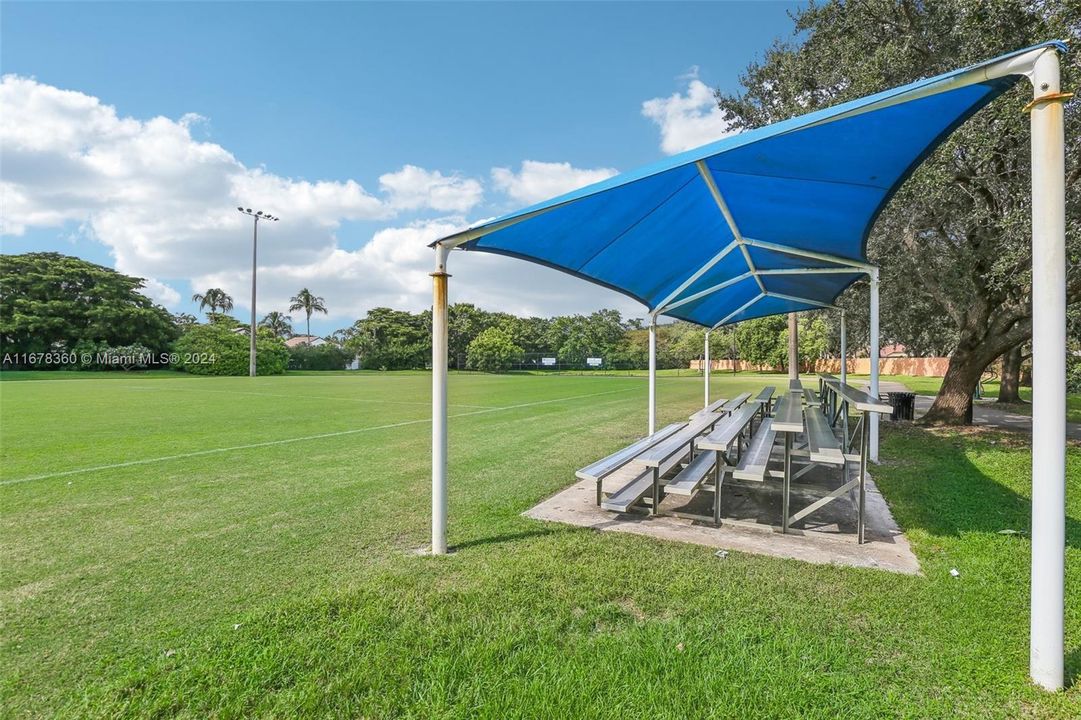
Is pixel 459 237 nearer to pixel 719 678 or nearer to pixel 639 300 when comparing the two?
pixel 719 678

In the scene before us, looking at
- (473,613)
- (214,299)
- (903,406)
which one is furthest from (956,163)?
(214,299)

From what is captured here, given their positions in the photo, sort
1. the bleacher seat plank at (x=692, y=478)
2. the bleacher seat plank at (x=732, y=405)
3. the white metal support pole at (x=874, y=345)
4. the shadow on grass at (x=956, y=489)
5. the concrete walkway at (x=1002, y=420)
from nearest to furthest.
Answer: the bleacher seat plank at (x=692, y=478) < the shadow on grass at (x=956, y=489) < the white metal support pole at (x=874, y=345) < the bleacher seat plank at (x=732, y=405) < the concrete walkway at (x=1002, y=420)

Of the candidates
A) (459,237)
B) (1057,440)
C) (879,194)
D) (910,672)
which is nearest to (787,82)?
(879,194)

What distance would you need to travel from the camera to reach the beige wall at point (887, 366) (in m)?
51.0

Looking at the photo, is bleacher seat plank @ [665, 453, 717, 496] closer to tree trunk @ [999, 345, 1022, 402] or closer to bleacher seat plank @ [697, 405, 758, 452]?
bleacher seat plank @ [697, 405, 758, 452]

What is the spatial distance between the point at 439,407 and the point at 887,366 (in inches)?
2672

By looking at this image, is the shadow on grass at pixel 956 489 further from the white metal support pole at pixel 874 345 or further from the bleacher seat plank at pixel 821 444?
the bleacher seat plank at pixel 821 444

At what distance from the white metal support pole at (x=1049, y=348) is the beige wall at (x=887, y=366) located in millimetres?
51307

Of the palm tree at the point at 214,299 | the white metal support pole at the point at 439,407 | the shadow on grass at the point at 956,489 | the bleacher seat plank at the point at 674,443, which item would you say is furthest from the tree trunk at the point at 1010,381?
the palm tree at the point at 214,299

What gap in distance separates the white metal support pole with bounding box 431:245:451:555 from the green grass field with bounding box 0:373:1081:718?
0.24 metres

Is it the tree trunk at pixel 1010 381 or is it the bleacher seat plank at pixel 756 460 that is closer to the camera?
the bleacher seat plank at pixel 756 460

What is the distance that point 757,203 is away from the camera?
4508mm

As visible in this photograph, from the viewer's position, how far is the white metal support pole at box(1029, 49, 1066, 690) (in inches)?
86.4

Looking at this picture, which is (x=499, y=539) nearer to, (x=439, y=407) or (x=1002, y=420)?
(x=439, y=407)
